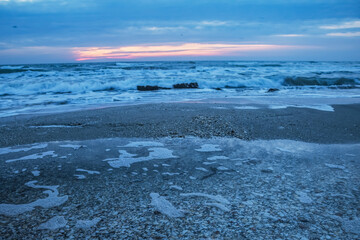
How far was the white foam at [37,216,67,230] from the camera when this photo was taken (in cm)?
189

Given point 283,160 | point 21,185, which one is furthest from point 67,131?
point 283,160

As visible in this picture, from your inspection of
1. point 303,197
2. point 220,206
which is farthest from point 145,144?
point 303,197

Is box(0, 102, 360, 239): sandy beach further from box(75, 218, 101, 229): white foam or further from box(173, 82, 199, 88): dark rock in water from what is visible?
box(173, 82, 199, 88): dark rock in water

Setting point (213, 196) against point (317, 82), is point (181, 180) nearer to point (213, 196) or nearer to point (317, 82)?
point (213, 196)

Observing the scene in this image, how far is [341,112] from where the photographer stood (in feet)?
20.4

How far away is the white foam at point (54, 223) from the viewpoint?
74.3 inches

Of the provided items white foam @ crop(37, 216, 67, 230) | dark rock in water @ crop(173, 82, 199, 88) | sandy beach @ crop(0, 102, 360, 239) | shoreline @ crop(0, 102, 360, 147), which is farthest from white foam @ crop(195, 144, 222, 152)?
dark rock in water @ crop(173, 82, 199, 88)

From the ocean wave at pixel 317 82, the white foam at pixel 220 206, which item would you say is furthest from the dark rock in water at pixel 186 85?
the white foam at pixel 220 206

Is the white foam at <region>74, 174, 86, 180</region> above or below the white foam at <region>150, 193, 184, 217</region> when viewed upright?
above

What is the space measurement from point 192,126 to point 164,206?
267 cm

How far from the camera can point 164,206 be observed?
2.18 metres

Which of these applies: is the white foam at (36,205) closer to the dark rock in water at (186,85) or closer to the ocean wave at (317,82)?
the dark rock in water at (186,85)

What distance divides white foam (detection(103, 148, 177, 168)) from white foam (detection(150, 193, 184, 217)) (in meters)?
0.92

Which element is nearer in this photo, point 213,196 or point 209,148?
Result: point 213,196
